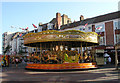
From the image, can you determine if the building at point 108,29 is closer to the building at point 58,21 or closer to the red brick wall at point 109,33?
the red brick wall at point 109,33

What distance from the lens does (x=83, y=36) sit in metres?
17.5

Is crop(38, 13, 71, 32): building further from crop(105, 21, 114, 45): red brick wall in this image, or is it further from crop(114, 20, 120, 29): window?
crop(114, 20, 120, 29): window

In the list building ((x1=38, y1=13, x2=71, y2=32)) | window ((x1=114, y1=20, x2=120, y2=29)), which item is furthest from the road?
building ((x1=38, y1=13, x2=71, y2=32))

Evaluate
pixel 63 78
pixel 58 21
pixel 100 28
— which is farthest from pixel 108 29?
pixel 63 78

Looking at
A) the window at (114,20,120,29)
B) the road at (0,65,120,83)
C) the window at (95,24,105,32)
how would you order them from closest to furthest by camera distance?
the road at (0,65,120,83) → the window at (114,20,120,29) → the window at (95,24,105,32)

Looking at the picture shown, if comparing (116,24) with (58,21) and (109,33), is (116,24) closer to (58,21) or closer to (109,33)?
(109,33)

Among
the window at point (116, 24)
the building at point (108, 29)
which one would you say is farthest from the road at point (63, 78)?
the window at point (116, 24)

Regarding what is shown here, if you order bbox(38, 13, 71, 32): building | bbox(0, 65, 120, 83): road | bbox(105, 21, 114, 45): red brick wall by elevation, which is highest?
bbox(38, 13, 71, 32): building

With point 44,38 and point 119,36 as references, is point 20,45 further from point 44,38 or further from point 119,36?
point 44,38

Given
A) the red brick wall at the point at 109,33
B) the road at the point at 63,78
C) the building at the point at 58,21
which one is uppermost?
the building at the point at 58,21

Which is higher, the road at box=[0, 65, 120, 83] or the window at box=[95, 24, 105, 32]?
the window at box=[95, 24, 105, 32]

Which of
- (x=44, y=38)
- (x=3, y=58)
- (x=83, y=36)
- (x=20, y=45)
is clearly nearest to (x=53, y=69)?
(x=44, y=38)

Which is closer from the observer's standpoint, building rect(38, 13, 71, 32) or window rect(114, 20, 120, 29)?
window rect(114, 20, 120, 29)

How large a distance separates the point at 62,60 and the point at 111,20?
2258 cm
